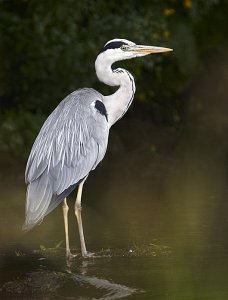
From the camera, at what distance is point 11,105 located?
15000 mm

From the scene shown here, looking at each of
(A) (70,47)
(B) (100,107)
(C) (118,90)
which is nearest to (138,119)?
(A) (70,47)

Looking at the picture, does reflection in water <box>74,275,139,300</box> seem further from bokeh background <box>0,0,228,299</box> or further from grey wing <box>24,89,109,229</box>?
grey wing <box>24,89,109,229</box>

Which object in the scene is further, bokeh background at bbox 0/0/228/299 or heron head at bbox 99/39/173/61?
bokeh background at bbox 0/0/228/299

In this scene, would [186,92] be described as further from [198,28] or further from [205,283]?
[205,283]

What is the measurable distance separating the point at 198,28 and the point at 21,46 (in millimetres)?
3297

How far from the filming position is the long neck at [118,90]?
895cm

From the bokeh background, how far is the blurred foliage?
0.02 m

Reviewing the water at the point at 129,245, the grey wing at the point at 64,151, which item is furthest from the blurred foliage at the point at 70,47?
the grey wing at the point at 64,151

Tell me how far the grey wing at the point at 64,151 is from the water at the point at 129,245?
1.61 feet

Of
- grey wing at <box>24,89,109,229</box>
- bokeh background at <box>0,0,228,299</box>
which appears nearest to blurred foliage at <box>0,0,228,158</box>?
bokeh background at <box>0,0,228,299</box>

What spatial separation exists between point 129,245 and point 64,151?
3.16 feet

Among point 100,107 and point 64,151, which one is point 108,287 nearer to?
point 64,151

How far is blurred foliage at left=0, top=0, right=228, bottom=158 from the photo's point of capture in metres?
13.3

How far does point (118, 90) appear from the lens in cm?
901
